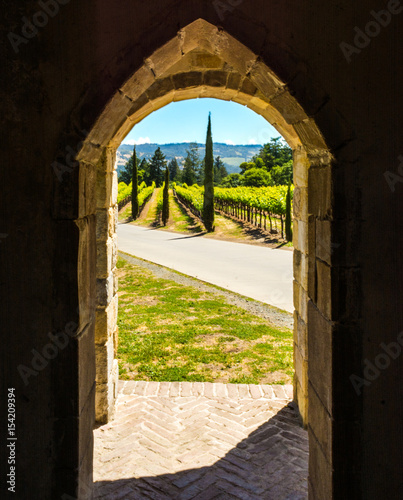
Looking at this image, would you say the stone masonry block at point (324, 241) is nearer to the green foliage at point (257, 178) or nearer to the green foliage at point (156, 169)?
the green foliage at point (257, 178)

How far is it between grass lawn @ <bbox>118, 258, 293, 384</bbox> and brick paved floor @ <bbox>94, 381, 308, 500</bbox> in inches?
16.8

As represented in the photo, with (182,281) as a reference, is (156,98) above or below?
above

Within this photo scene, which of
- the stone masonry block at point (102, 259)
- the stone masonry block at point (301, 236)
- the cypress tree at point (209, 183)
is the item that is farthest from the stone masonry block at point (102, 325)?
the cypress tree at point (209, 183)

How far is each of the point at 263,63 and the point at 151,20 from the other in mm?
761

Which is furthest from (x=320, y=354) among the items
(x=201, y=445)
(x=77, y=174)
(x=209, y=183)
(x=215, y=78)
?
(x=209, y=183)

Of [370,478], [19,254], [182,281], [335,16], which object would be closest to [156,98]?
[335,16]

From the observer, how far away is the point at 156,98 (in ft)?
15.0

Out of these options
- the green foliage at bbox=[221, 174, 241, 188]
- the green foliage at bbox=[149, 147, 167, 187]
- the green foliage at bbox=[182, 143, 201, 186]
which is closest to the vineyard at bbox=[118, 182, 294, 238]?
the green foliage at bbox=[221, 174, 241, 188]

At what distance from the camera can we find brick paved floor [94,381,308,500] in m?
3.58

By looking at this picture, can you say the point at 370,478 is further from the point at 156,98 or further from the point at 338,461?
the point at 156,98

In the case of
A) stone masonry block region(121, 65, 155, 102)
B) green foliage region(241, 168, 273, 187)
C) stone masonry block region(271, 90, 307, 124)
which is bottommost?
stone masonry block region(271, 90, 307, 124)

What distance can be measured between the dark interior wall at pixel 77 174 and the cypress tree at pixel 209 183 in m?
21.9

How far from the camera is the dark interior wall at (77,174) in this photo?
2514mm

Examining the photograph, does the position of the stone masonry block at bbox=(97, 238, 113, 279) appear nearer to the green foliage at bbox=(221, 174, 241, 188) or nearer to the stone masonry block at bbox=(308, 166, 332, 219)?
the stone masonry block at bbox=(308, 166, 332, 219)
